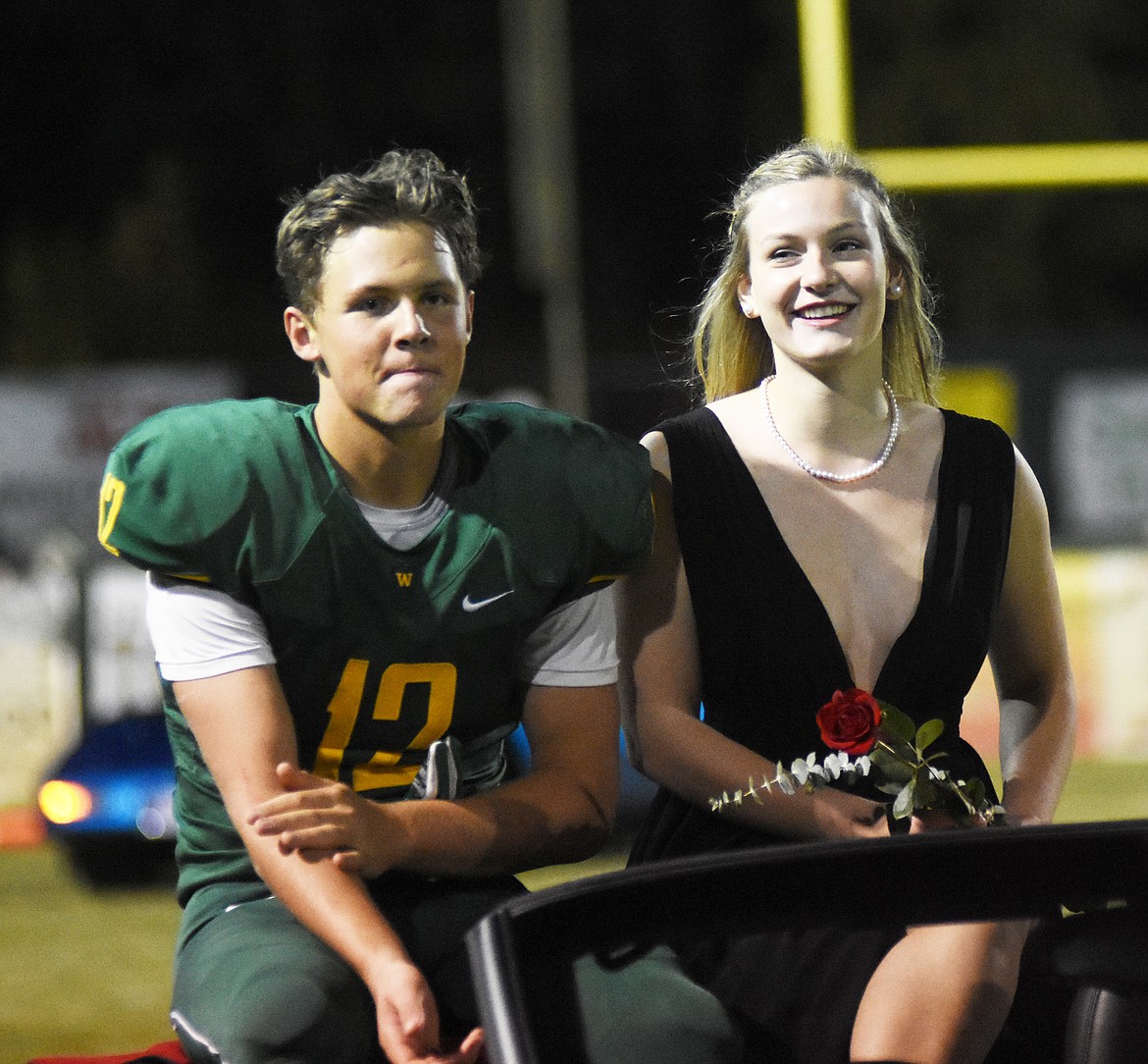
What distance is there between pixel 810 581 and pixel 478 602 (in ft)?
2.09

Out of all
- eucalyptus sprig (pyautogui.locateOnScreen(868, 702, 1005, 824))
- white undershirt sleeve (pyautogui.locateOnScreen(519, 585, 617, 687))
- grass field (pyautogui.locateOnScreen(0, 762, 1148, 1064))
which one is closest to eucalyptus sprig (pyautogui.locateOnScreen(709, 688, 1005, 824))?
eucalyptus sprig (pyautogui.locateOnScreen(868, 702, 1005, 824))

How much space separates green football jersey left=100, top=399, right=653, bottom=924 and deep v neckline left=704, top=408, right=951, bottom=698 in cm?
36

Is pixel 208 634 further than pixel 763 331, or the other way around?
pixel 763 331

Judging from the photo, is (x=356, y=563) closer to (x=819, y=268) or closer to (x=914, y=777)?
(x=914, y=777)

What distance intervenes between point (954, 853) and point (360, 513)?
1.02 meters

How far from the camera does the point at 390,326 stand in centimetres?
254

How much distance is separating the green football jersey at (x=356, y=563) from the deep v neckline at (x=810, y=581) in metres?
0.36

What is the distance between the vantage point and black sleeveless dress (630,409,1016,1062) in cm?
291

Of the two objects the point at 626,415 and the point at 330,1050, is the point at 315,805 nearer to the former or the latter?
the point at 330,1050

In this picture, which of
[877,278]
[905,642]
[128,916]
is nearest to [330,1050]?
[905,642]

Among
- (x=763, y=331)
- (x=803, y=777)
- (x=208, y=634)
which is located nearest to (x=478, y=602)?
(x=208, y=634)

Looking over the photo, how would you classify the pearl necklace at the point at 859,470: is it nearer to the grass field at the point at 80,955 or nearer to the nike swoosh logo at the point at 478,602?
the nike swoosh logo at the point at 478,602

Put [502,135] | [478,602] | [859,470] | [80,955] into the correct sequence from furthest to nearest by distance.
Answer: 1. [502,135]
2. [80,955]
3. [859,470]
4. [478,602]

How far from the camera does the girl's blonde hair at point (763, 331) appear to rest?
3.00 m
